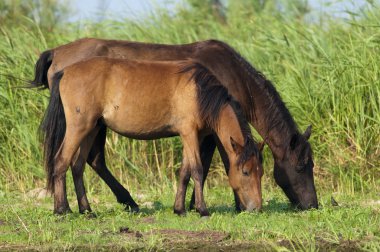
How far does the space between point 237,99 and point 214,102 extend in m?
1.05

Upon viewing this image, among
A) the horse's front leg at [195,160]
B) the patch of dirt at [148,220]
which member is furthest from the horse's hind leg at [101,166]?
the horse's front leg at [195,160]

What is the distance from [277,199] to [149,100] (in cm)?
231

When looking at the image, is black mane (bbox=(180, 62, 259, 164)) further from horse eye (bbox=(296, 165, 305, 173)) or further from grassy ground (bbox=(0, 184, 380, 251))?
horse eye (bbox=(296, 165, 305, 173))

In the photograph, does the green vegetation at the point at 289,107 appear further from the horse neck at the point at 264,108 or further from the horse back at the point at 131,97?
the horse back at the point at 131,97

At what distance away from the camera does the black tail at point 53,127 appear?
838 cm

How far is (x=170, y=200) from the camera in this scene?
9742mm

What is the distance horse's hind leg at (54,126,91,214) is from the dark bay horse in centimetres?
102

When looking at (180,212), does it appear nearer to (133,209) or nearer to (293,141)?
(133,209)

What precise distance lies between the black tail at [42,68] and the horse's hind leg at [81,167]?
45.9 inches

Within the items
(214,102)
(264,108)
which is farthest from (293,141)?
(214,102)

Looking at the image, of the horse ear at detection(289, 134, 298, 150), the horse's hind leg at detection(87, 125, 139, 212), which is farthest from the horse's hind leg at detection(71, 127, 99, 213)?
the horse ear at detection(289, 134, 298, 150)

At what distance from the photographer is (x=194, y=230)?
711 centimetres

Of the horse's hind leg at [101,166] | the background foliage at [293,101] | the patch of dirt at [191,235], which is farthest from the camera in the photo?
the background foliage at [293,101]

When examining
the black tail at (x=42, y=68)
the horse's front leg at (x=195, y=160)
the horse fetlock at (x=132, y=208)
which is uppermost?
the black tail at (x=42, y=68)
